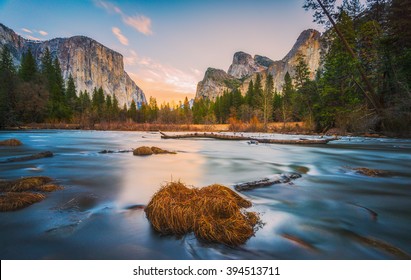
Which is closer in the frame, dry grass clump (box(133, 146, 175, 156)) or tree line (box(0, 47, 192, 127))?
dry grass clump (box(133, 146, 175, 156))

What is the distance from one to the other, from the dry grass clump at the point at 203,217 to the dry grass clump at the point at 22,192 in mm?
2447

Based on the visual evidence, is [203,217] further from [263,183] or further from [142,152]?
[142,152]

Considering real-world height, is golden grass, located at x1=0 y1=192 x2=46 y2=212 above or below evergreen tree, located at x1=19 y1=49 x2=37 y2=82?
below

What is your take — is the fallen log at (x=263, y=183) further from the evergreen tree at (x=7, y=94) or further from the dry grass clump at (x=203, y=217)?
the evergreen tree at (x=7, y=94)

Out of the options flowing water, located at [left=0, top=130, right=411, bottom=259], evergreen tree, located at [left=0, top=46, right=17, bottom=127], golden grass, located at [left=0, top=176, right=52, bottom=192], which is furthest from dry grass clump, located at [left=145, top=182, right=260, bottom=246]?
evergreen tree, located at [left=0, top=46, right=17, bottom=127]

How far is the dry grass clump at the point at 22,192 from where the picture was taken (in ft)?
13.2

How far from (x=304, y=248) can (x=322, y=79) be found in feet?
111

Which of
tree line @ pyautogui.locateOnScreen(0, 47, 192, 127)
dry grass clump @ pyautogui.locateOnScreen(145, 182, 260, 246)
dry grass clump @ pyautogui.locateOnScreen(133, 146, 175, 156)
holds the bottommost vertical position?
dry grass clump @ pyautogui.locateOnScreen(133, 146, 175, 156)

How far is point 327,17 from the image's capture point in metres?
18.3

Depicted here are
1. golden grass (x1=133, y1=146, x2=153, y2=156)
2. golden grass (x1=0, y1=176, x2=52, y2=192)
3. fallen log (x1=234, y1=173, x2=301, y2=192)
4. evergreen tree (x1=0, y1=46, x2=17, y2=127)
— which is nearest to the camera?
golden grass (x1=0, y1=176, x2=52, y2=192)

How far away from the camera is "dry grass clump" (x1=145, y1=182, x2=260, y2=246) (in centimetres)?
293

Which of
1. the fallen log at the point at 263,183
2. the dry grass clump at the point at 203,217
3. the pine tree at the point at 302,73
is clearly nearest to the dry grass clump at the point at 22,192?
the dry grass clump at the point at 203,217

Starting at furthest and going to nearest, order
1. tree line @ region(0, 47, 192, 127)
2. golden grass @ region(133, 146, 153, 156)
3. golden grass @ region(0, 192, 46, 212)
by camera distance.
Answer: tree line @ region(0, 47, 192, 127) < golden grass @ region(133, 146, 153, 156) < golden grass @ region(0, 192, 46, 212)

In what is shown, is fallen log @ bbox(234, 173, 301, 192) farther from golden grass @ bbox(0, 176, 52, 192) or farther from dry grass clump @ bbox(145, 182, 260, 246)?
golden grass @ bbox(0, 176, 52, 192)
